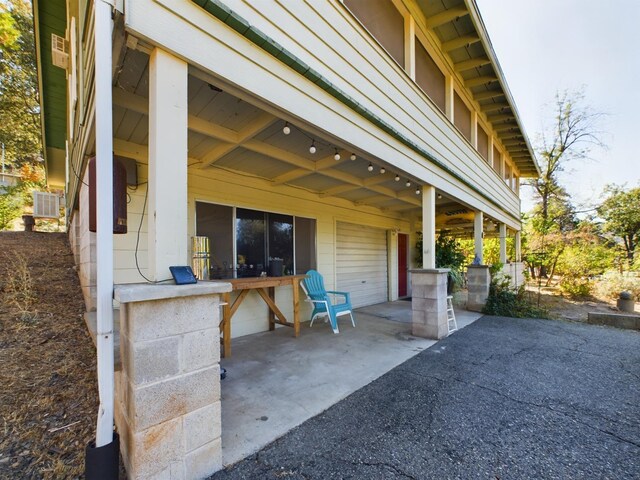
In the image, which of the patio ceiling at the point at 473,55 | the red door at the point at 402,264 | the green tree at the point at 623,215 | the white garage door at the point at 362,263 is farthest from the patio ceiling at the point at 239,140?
the green tree at the point at 623,215

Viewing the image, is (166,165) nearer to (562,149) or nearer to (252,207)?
(252,207)

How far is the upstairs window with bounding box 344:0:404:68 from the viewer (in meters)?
3.20

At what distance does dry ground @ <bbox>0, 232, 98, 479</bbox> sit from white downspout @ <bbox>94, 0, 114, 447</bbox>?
1.76ft

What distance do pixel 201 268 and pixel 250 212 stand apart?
4.20ft

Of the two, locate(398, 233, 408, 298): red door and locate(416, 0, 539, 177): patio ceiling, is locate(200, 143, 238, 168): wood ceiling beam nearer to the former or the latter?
locate(416, 0, 539, 177): patio ceiling

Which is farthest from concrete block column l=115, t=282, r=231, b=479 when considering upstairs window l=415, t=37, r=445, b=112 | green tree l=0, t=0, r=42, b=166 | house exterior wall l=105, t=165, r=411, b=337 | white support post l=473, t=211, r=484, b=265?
green tree l=0, t=0, r=42, b=166

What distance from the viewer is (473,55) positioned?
5.03 m

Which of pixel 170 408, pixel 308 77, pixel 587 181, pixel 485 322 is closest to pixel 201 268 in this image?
pixel 170 408

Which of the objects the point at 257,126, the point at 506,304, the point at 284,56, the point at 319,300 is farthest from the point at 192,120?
the point at 506,304

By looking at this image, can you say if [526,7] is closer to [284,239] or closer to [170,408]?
[284,239]

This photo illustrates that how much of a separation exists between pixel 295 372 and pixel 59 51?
5141 mm

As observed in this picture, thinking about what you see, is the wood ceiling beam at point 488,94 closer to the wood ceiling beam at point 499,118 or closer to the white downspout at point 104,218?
the wood ceiling beam at point 499,118

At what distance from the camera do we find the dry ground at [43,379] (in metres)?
1.53

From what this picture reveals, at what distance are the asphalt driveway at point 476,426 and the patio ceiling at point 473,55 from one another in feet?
15.7
